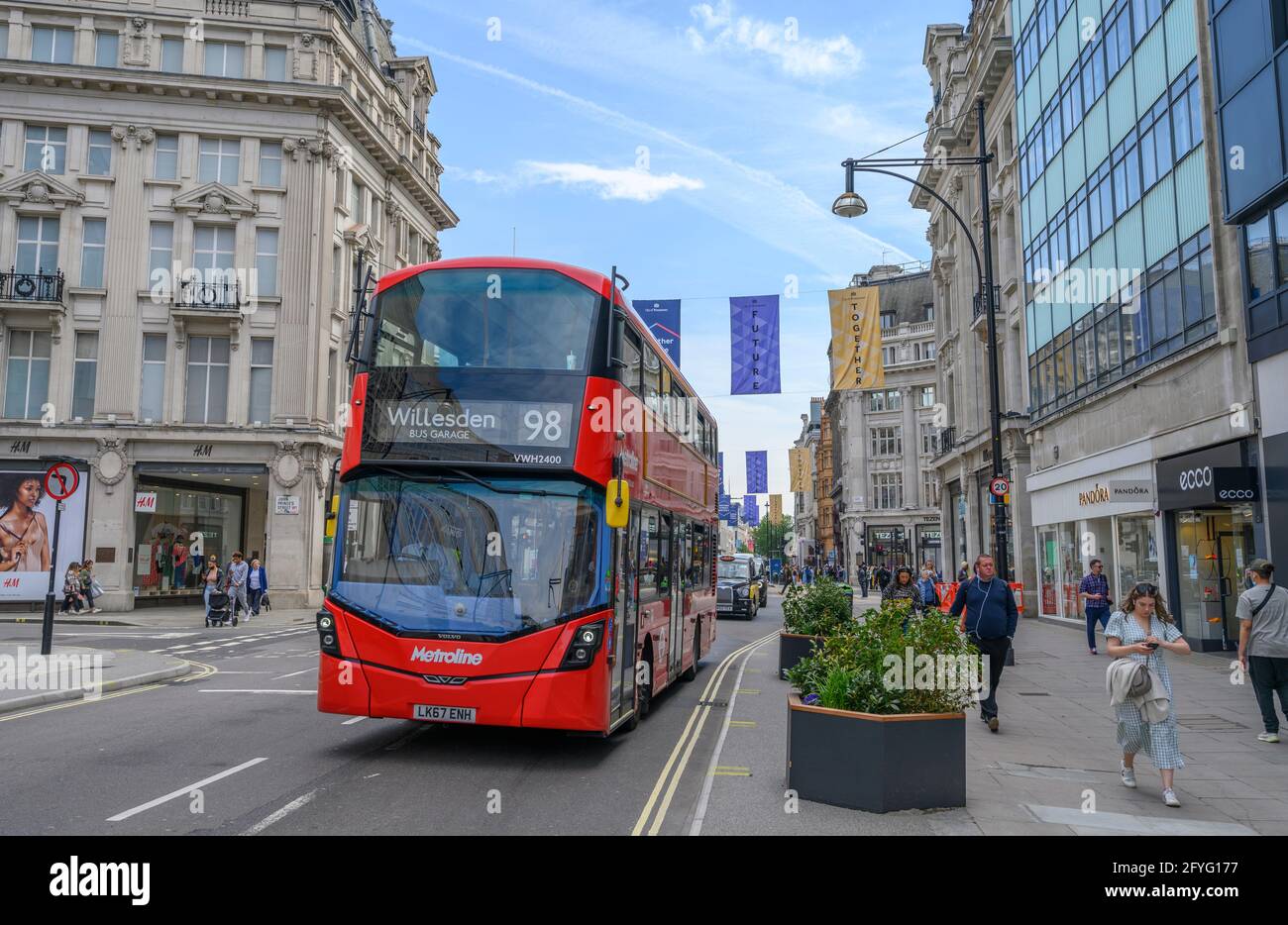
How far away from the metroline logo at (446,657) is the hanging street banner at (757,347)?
16.3 meters

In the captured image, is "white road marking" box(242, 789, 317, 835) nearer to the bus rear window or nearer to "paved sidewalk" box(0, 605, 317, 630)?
the bus rear window

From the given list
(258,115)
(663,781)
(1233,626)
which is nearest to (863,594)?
(1233,626)

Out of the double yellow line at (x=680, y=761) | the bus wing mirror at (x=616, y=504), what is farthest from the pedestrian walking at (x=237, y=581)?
the bus wing mirror at (x=616, y=504)

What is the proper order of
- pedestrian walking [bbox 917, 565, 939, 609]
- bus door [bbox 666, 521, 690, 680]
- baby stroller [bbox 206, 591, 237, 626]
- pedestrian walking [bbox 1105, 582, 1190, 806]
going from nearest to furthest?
pedestrian walking [bbox 1105, 582, 1190, 806] < bus door [bbox 666, 521, 690, 680] < pedestrian walking [bbox 917, 565, 939, 609] < baby stroller [bbox 206, 591, 237, 626]

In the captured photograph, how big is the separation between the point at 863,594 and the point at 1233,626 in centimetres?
3269

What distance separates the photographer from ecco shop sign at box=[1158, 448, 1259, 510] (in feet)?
52.5

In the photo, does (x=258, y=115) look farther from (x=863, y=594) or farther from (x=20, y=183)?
(x=863, y=594)

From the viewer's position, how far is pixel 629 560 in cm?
916

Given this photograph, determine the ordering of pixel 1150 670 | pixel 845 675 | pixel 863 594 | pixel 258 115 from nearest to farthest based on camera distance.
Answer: pixel 845 675 < pixel 1150 670 < pixel 258 115 < pixel 863 594

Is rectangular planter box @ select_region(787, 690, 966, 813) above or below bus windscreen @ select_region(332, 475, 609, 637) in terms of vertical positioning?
below

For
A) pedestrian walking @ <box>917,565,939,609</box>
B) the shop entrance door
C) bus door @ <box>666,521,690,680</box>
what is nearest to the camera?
bus door @ <box>666,521,690,680</box>

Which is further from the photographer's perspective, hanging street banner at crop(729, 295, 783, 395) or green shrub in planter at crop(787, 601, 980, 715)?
hanging street banner at crop(729, 295, 783, 395)

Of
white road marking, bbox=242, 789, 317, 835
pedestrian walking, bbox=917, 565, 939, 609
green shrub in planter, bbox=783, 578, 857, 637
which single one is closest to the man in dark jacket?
green shrub in planter, bbox=783, 578, 857, 637

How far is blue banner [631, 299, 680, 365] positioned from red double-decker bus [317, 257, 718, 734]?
1621 cm
